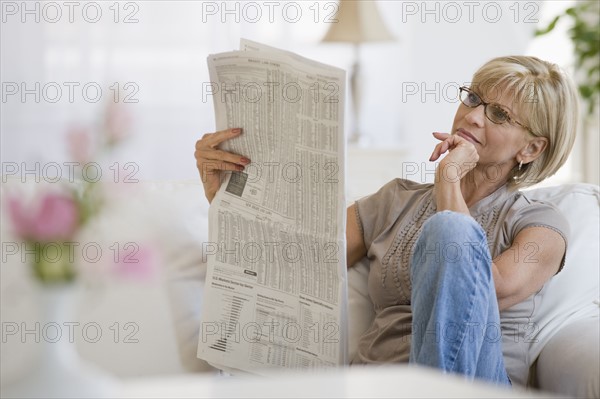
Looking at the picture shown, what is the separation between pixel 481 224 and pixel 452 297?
1.09ft

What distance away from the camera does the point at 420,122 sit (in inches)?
152

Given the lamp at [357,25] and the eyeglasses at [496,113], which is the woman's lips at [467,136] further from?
the lamp at [357,25]

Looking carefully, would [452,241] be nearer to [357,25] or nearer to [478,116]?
[478,116]

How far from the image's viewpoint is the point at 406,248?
5.55 ft

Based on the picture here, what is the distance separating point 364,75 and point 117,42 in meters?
1.05

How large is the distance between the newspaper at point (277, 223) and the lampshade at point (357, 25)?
1.89 metres

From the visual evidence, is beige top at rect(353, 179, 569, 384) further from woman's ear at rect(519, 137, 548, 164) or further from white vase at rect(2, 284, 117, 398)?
white vase at rect(2, 284, 117, 398)

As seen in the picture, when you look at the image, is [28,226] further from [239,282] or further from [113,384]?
[239,282]

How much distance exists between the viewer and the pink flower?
0.73m

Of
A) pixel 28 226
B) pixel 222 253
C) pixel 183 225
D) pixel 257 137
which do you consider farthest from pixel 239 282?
pixel 28 226

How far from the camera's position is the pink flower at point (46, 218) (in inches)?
28.7

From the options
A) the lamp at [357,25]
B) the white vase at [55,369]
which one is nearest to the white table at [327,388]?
the white vase at [55,369]

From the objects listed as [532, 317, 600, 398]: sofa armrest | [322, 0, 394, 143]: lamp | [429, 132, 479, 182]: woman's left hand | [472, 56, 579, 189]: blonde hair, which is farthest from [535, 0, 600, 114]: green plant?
[532, 317, 600, 398]: sofa armrest

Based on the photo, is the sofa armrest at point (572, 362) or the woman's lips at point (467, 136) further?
the woman's lips at point (467, 136)
